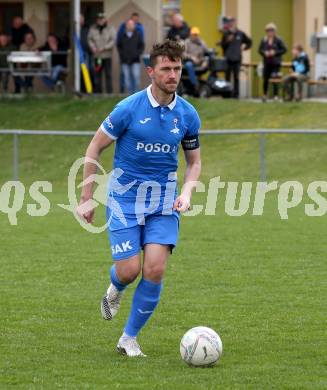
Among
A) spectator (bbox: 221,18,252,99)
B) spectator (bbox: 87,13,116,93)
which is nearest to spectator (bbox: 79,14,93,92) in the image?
spectator (bbox: 87,13,116,93)

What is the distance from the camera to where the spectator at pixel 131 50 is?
27875 mm

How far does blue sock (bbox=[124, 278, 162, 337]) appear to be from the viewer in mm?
8250

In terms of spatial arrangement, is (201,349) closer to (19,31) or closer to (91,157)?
(91,157)

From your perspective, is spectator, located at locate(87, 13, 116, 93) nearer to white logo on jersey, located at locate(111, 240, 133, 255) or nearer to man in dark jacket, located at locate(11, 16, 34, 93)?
man in dark jacket, located at locate(11, 16, 34, 93)

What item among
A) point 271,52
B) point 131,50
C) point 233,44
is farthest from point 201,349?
point 131,50

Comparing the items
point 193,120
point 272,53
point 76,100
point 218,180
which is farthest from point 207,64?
point 193,120

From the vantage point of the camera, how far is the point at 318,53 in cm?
3170

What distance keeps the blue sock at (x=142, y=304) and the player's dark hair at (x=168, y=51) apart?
4.95 feet

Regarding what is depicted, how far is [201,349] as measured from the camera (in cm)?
781

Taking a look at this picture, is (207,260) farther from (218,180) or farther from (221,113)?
(221,113)

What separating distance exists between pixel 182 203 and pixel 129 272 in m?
0.63

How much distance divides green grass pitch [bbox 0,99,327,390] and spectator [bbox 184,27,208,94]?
599 cm

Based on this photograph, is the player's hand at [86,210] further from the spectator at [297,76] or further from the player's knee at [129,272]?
the spectator at [297,76]

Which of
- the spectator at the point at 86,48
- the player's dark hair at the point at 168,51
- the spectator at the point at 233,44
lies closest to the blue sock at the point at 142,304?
the player's dark hair at the point at 168,51
